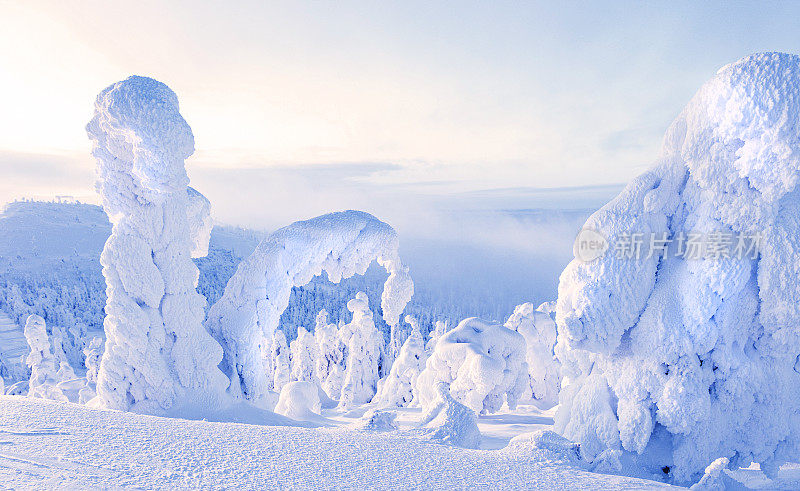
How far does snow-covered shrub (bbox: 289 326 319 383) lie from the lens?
102 ft

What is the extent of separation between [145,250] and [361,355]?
21056mm

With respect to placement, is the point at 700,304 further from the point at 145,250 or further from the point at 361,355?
the point at 361,355

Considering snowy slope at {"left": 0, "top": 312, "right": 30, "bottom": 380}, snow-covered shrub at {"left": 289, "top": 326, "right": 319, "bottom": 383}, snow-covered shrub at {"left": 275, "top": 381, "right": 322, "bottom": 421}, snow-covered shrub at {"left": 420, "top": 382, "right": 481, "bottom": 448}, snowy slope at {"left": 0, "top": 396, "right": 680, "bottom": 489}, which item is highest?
snowy slope at {"left": 0, "top": 396, "right": 680, "bottom": 489}

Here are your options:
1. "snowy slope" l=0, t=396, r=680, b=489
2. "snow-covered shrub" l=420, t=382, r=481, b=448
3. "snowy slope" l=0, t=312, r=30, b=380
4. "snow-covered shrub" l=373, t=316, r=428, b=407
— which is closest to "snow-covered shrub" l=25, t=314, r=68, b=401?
"snow-covered shrub" l=373, t=316, r=428, b=407

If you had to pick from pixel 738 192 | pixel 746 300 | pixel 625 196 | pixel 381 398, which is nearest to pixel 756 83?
pixel 738 192

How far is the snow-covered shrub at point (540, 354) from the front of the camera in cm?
1758

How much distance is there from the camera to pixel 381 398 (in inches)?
889

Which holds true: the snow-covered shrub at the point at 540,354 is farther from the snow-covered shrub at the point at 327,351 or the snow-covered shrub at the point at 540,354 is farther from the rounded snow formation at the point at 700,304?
the snow-covered shrub at the point at 327,351

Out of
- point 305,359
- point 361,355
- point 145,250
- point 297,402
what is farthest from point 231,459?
point 305,359

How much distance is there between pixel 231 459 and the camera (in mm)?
3316

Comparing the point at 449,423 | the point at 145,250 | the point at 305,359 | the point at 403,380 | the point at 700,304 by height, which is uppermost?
the point at 145,250

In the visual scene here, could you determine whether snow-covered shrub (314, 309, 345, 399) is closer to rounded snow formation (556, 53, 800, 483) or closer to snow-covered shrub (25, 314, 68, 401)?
snow-covered shrub (25, 314, 68, 401)

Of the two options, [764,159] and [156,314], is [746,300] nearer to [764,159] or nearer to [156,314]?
[764,159]

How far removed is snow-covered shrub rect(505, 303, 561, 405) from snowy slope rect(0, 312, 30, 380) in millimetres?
44169
